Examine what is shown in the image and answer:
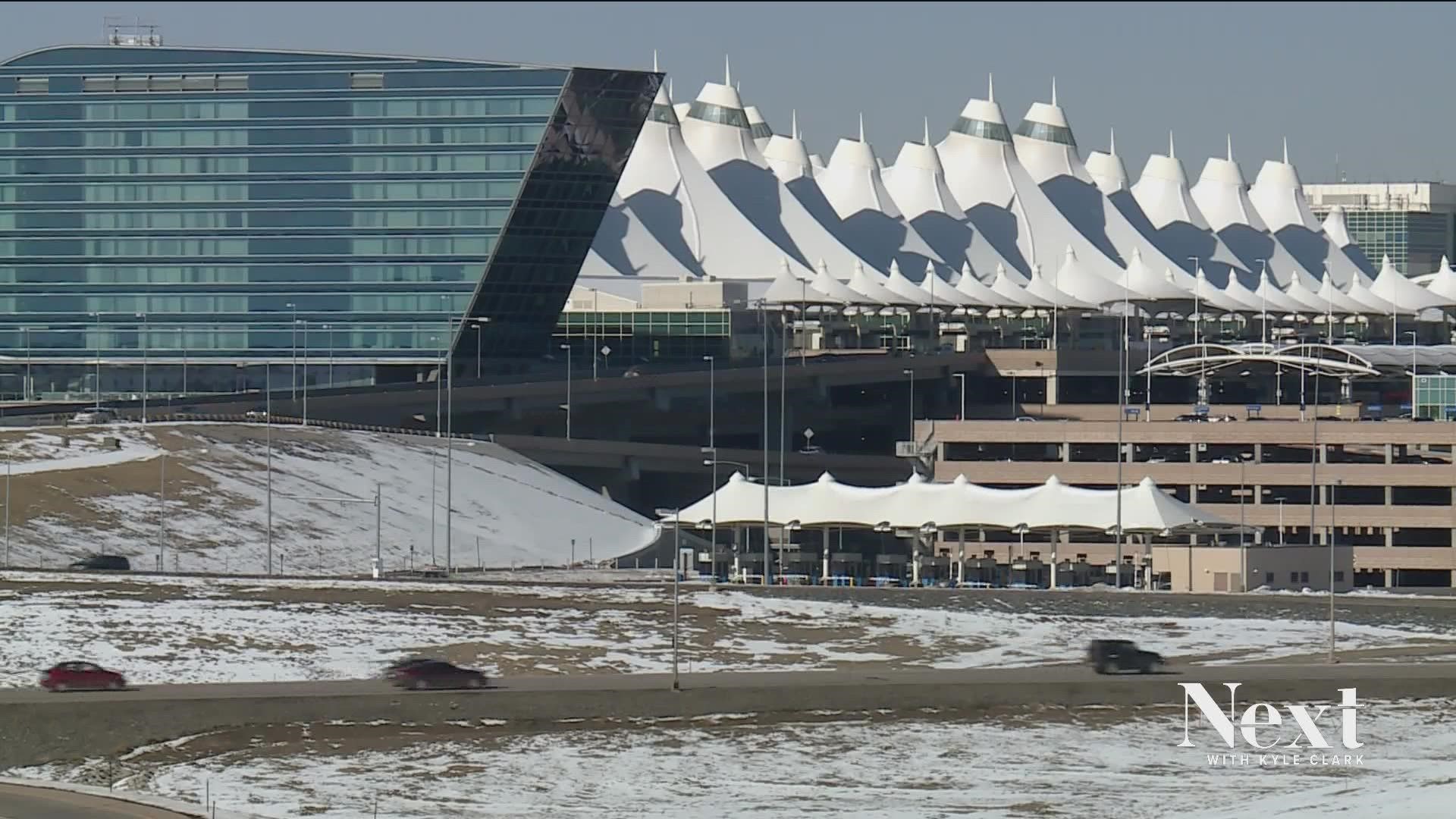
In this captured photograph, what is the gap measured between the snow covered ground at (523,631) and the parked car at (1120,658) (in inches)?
260

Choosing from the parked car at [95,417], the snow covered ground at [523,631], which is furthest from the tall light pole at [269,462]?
the snow covered ground at [523,631]

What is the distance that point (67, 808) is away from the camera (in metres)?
63.2

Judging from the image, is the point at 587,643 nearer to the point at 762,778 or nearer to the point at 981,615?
the point at 981,615

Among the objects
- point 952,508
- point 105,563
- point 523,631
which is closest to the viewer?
point 523,631

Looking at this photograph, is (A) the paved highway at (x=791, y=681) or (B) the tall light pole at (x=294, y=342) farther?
(B) the tall light pole at (x=294, y=342)

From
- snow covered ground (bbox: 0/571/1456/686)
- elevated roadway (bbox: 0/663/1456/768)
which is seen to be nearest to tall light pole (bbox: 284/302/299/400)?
snow covered ground (bbox: 0/571/1456/686)

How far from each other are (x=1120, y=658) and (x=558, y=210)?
106 m

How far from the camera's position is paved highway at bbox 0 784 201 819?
61.9m

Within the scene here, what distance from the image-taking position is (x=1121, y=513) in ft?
420

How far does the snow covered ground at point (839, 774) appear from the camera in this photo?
65062mm

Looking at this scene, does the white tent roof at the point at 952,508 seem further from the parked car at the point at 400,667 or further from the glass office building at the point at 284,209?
the glass office building at the point at 284,209

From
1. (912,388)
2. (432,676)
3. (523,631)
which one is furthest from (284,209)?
(432,676)

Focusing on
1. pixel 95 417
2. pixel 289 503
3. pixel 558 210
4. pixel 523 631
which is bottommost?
pixel 523 631

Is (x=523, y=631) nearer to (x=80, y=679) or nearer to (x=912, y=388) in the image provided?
(x=80, y=679)
